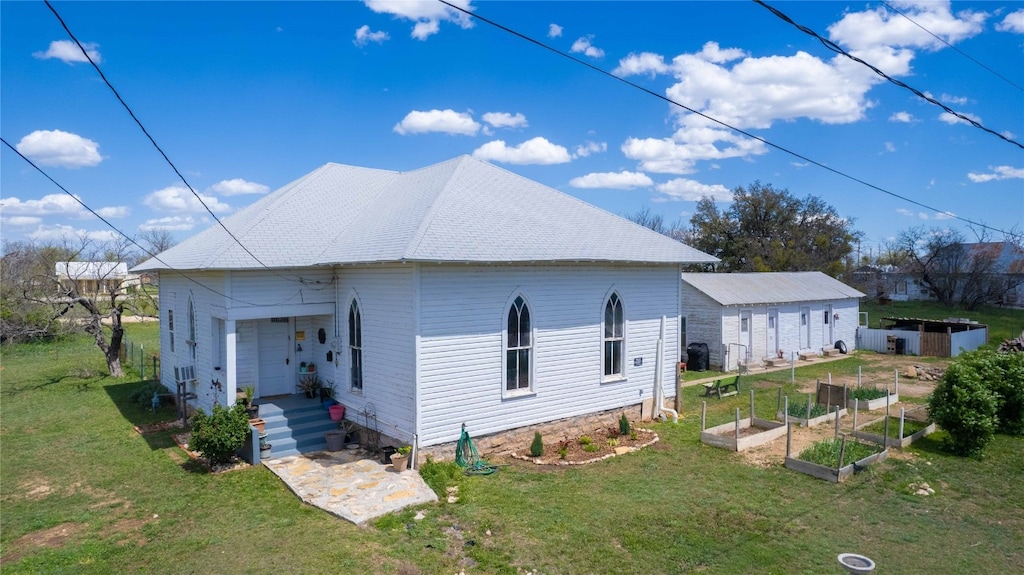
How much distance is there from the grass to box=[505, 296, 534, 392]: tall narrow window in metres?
6.29

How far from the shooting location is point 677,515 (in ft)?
32.8

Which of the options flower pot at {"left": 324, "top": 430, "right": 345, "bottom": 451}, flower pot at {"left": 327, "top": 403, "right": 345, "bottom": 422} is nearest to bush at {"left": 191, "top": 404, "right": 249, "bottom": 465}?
flower pot at {"left": 324, "top": 430, "right": 345, "bottom": 451}

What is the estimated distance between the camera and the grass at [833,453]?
12.1m

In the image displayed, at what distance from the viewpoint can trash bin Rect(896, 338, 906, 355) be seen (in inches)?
1200

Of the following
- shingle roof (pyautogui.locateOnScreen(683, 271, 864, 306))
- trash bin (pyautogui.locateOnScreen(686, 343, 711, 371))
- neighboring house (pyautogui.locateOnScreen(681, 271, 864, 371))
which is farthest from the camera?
shingle roof (pyautogui.locateOnScreen(683, 271, 864, 306))

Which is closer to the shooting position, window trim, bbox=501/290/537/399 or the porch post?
the porch post

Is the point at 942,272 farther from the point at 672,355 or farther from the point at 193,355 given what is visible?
the point at 193,355

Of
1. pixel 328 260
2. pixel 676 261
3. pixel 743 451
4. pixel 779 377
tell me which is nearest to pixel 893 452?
pixel 743 451

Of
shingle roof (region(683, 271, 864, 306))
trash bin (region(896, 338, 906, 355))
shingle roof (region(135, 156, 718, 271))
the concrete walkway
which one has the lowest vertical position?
the concrete walkway

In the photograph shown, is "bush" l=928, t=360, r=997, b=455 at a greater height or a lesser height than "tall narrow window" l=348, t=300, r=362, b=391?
lesser

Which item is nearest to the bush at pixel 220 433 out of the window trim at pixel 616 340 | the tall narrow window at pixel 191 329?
the tall narrow window at pixel 191 329

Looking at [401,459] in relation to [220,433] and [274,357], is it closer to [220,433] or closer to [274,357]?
[220,433]

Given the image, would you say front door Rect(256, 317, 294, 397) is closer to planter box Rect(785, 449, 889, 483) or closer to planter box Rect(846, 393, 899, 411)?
planter box Rect(785, 449, 889, 483)

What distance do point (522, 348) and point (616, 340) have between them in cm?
326
